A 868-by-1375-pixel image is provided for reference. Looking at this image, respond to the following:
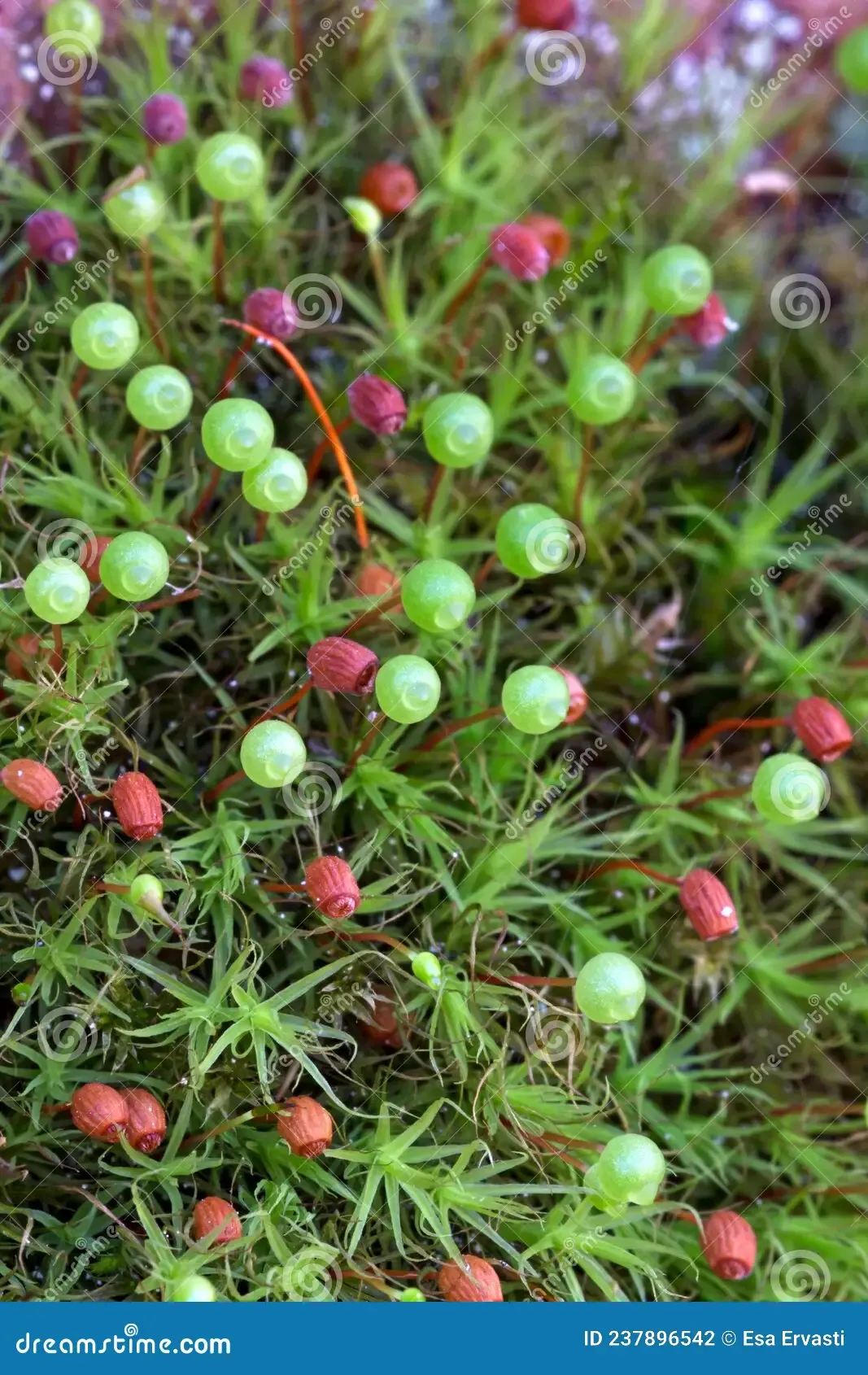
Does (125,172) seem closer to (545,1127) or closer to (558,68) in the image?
(558,68)

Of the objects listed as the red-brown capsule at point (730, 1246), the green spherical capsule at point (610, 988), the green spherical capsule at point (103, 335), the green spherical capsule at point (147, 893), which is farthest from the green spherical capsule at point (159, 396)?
the red-brown capsule at point (730, 1246)

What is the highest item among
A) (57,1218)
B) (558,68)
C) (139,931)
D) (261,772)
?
(558,68)

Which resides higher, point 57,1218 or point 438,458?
point 438,458

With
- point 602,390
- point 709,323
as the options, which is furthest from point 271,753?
point 709,323

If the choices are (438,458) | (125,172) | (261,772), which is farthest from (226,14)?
(261,772)

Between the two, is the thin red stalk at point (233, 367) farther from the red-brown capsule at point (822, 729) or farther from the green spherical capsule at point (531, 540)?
the red-brown capsule at point (822, 729)

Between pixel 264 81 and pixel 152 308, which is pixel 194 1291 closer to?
pixel 152 308
